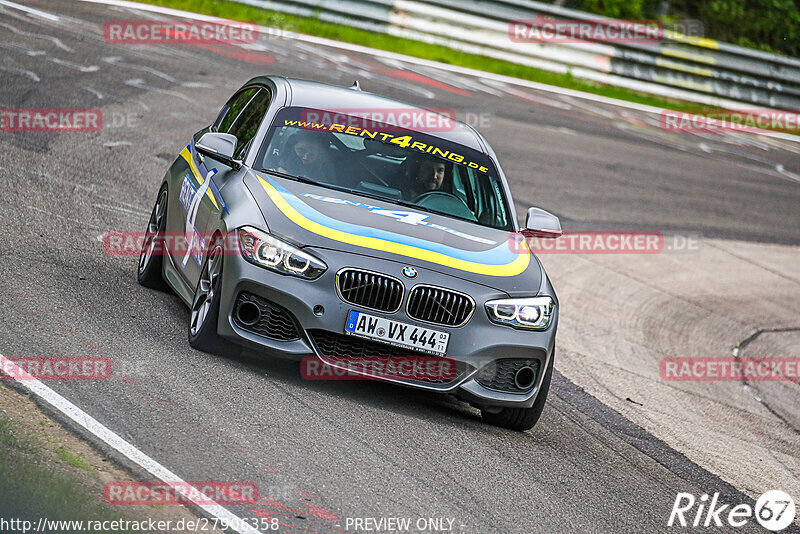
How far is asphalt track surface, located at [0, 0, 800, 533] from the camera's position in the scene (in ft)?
18.4

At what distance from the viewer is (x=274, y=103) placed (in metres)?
8.14

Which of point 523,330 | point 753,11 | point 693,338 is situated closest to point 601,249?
point 693,338

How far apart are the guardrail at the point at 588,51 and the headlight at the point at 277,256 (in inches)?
656

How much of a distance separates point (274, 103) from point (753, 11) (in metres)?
25.1

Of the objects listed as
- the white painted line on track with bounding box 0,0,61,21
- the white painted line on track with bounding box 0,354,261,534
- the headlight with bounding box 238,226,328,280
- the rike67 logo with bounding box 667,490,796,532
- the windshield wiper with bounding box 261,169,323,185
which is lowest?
the rike67 logo with bounding box 667,490,796,532

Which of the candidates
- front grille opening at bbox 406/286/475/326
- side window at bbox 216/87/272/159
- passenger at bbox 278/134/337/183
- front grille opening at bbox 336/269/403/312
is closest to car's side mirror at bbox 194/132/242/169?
side window at bbox 216/87/272/159

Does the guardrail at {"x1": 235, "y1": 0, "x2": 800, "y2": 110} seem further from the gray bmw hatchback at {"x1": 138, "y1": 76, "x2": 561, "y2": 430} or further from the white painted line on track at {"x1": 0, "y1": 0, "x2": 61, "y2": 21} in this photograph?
the gray bmw hatchback at {"x1": 138, "y1": 76, "x2": 561, "y2": 430}

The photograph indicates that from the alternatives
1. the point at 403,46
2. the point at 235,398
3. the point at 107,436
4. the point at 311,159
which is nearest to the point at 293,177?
the point at 311,159

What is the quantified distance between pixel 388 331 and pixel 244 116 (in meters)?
2.67

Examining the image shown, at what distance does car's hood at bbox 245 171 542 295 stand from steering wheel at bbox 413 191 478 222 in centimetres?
19

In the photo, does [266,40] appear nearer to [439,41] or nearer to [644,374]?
[439,41]

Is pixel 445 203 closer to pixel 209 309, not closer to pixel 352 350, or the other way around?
pixel 352 350

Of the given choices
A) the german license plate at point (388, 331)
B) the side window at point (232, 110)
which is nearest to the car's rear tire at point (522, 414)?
the german license plate at point (388, 331)

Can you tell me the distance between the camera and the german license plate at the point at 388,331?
652cm
